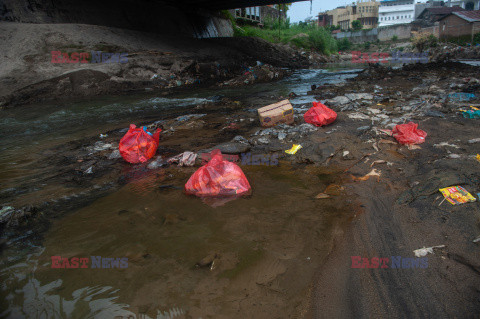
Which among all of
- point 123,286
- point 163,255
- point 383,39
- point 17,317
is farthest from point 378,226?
point 383,39

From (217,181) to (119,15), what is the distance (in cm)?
1332

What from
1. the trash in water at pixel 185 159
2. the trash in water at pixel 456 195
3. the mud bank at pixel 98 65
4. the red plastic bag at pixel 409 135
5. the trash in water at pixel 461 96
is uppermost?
the mud bank at pixel 98 65

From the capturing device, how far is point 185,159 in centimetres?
302

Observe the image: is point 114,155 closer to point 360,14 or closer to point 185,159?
point 185,159

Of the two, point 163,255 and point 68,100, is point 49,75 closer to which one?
point 68,100

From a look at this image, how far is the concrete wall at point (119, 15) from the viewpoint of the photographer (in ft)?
30.2

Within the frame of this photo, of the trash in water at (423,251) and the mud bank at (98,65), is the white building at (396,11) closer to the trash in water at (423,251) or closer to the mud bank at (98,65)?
the mud bank at (98,65)

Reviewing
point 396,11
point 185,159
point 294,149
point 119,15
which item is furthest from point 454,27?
point 185,159

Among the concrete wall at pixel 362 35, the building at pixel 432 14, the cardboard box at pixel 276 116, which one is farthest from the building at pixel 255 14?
the cardboard box at pixel 276 116

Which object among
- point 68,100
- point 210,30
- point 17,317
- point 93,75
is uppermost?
point 210,30

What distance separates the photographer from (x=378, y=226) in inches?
70.4

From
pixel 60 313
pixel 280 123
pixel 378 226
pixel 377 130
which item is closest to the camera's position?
pixel 60 313

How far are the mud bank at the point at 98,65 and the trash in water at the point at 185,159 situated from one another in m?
6.53

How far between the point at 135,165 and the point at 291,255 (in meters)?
2.27
